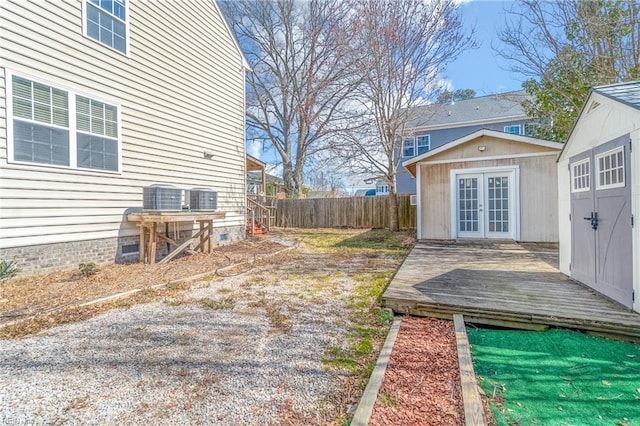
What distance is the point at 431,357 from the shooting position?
102 inches

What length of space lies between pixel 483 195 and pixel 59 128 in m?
9.63

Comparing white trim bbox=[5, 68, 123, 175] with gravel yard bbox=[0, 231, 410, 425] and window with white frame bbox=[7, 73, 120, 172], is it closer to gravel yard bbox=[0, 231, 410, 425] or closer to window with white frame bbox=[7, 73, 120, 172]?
window with white frame bbox=[7, 73, 120, 172]

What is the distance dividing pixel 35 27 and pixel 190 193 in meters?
3.55

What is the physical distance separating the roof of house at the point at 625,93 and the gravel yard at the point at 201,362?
3.41 metres

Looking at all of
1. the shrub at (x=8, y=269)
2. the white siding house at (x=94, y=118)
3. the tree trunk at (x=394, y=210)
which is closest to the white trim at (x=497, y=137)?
the tree trunk at (x=394, y=210)

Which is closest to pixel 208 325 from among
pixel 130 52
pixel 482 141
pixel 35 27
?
pixel 35 27

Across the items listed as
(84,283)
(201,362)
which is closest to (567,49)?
(201,362)

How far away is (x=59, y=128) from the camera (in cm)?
504

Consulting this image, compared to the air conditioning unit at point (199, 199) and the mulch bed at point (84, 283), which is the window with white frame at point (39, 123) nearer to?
the mulch bed at point (84, 283)

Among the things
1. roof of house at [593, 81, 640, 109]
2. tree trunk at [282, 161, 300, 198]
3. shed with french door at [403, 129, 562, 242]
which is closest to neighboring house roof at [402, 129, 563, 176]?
shed with french door at [403, 129, 562, 242]

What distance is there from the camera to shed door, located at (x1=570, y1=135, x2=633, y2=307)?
3.21 m

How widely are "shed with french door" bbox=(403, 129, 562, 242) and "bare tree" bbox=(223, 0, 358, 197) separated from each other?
7947mm

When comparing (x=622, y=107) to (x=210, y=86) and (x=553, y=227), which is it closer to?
(x=553, y=227)

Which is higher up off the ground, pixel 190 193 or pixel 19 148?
pixel 19 148
